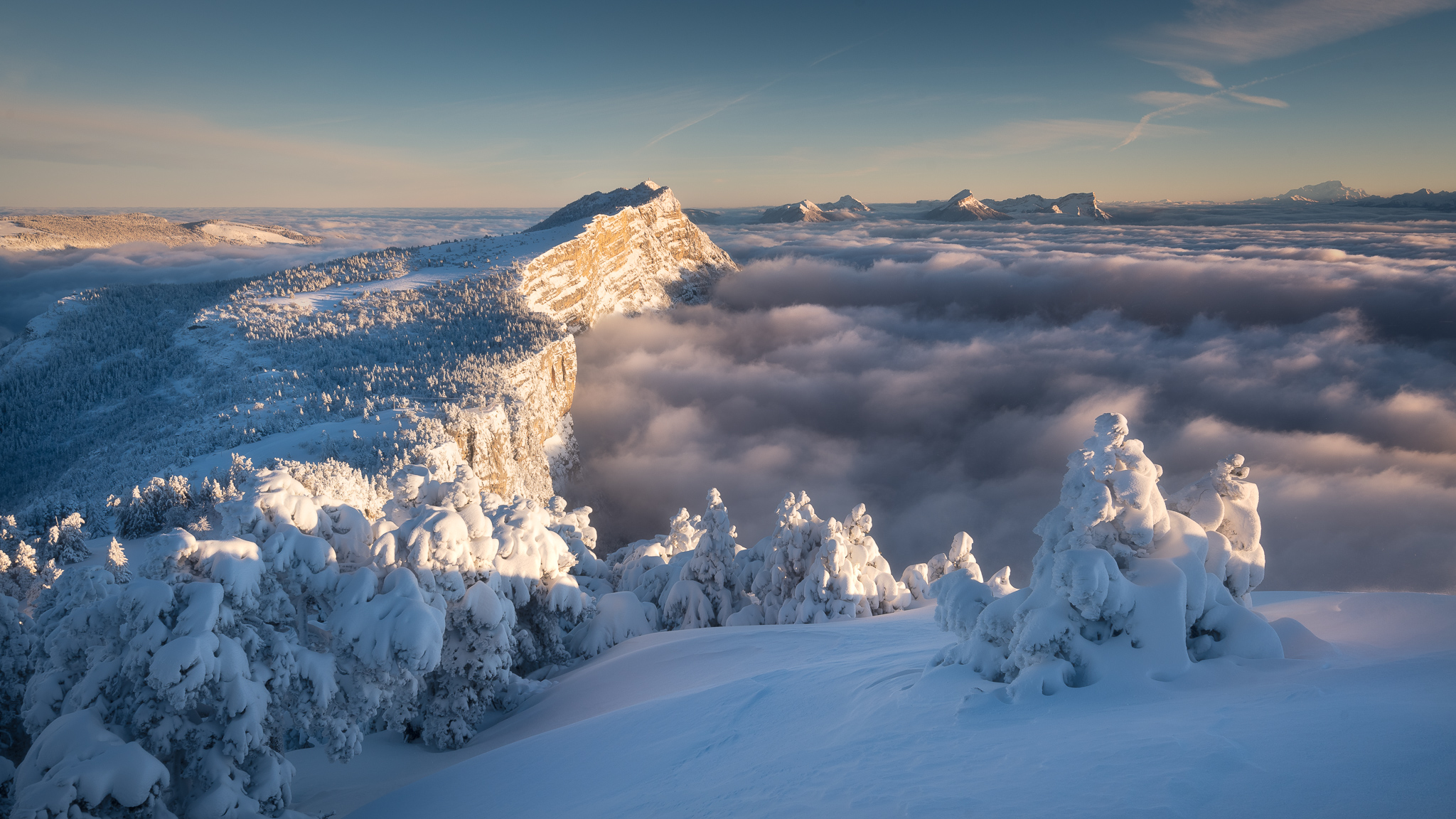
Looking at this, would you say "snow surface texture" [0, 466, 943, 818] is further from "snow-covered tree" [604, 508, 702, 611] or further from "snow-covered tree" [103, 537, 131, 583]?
"snow-covered tree" [604, 508, 702, 611]

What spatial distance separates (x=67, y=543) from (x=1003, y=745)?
74.7ft

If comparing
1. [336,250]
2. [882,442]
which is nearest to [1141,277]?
[882,442]

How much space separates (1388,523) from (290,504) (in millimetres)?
84205

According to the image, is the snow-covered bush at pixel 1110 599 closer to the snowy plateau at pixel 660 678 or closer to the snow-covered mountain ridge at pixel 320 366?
the snowy plateau at pixel 660 678

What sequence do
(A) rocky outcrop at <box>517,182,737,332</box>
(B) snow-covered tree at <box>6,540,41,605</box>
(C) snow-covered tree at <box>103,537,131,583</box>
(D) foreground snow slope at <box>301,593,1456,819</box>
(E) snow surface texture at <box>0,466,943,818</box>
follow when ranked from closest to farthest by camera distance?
(D) foreground snow slope at <box>301,593,1456,819</box> < (E) snow surface texture at <box>0,466,943,818</box> < (C) snow-covered tree at <box>103,537,131,583</box> < (B) snow-covered tree at <box>6,540,41,605</box> < (A) rocky outcrop at <box>517,182,737,332</box>

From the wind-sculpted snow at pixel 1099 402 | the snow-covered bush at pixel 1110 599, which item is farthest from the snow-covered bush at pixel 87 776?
the wind-sculpted snow at pixel 1099 402

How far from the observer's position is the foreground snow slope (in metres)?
5.21

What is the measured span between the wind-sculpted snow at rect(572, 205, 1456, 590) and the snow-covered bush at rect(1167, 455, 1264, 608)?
56.7 m

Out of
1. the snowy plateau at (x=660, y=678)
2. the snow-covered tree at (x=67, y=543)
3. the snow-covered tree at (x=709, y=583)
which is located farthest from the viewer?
the snow-covered tree at (x=709, y=583)

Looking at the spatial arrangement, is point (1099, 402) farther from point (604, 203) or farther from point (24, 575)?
point (24, 575)

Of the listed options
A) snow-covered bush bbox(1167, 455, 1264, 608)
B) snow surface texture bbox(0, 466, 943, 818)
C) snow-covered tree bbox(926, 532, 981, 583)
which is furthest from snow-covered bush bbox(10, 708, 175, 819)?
snow-covered tree bbox(926, 532, 981, 583)

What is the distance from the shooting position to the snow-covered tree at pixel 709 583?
96.4 feet

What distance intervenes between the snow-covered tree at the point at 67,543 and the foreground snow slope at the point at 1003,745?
9402 millimetres

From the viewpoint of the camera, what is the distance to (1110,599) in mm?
8008
